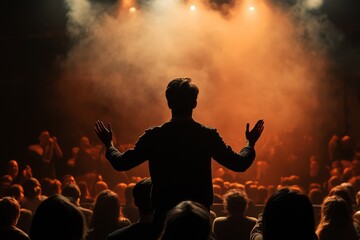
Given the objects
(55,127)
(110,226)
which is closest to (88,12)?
(55,127)

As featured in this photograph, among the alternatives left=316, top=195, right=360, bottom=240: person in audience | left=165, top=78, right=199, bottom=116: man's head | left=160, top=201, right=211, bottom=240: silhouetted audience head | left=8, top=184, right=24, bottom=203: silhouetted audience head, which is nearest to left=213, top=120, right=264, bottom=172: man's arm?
left=165, top=78, right=199, bottom=116: man's head

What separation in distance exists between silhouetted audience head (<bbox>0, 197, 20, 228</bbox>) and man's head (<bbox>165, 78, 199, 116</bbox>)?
6.55 ft

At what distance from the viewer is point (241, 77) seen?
1794 cm

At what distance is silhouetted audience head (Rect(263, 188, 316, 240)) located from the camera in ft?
9.00

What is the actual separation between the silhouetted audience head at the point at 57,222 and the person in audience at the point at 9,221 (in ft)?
7.23

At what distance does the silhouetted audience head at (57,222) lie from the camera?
9.25 ft

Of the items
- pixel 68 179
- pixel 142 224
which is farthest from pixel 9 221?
pixel 68 179

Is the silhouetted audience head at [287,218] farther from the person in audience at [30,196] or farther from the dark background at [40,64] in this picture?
the dark background at [40,64]

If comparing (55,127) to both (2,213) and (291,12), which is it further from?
(2,213)

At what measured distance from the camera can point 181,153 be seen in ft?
13.2

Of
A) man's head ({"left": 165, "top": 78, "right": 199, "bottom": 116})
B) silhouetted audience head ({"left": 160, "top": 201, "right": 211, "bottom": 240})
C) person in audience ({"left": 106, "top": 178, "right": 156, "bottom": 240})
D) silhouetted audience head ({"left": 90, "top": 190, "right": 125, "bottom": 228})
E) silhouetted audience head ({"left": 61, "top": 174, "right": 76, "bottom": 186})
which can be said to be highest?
silhouetted audience head ({"left": 61, "top": 174, "right": 76, "bottom": 186})

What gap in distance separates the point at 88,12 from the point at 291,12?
546cm

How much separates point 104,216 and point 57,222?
3069mm

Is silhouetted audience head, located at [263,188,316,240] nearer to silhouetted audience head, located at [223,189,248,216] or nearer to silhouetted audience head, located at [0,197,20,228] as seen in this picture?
silhouetted audience head, located at [0,197,20,228]
